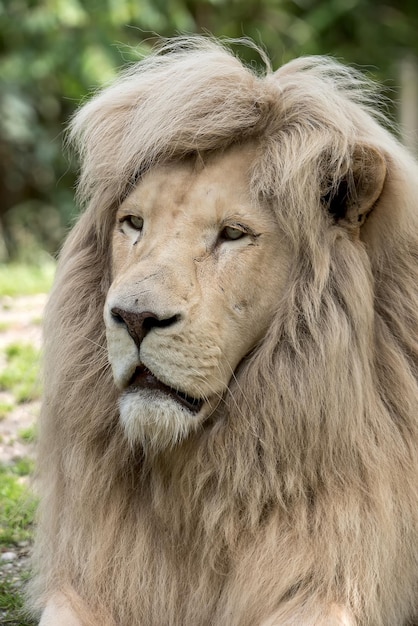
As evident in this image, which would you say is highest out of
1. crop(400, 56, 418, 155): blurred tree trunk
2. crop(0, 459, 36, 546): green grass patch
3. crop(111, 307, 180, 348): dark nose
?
crop(111, 307, 180, 348): dark nose

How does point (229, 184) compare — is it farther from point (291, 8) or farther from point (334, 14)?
point (291, 8)

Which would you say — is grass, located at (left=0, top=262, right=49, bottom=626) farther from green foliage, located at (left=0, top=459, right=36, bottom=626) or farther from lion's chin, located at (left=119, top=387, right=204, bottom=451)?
lion's chin, located at (left=119, top=387, right=204, bottom=451)

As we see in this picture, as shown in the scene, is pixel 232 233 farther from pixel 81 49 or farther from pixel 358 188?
pixel 81 49

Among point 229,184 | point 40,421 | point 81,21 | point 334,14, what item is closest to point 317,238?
point 229,184

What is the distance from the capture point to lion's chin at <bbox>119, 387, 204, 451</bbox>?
2742 millimetres

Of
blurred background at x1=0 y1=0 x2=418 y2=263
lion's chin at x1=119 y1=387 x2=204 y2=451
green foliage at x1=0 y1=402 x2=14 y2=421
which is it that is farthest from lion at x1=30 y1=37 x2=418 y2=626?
blurred background at x1=0 y1=0 x2=418 y2=263

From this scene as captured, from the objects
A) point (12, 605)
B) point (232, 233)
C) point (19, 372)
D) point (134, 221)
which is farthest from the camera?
point (19, 372)

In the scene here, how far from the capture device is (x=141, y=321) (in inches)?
105

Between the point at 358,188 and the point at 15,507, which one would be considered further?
the point at 15,507

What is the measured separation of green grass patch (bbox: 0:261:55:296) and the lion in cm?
377

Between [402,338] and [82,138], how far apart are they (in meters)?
1.07

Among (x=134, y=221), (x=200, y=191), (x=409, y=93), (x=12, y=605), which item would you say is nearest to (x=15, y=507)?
(x=12, y=605)

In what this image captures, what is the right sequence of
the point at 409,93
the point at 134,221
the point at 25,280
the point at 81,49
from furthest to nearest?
the point at 409,93 → the point at 81,49 → the point at 25,280 → the point at 134,221

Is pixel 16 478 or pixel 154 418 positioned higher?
pixel 154 418
